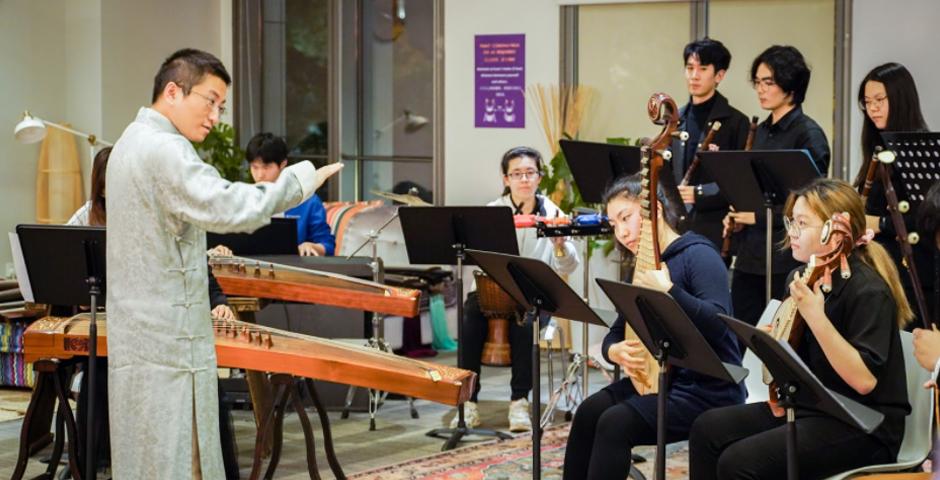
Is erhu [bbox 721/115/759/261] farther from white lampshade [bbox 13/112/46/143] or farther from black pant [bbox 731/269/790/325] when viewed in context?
white lampshade [bbox 13/112/46/143]

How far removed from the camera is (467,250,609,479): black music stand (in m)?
3.83

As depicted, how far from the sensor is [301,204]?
6.48m

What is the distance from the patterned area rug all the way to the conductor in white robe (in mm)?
1764

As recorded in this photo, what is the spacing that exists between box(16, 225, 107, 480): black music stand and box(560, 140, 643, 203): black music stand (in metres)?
2.06

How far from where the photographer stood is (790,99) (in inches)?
212

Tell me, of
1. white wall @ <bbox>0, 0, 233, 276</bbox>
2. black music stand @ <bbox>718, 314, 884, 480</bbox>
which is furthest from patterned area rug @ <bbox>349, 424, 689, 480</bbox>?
white wall @ <bbox>0, 0, 233, 276</bbox>

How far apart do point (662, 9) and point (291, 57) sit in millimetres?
2975

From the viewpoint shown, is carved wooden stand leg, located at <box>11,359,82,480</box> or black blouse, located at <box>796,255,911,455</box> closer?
black blouse, located at <box>796,255,911,455</box>

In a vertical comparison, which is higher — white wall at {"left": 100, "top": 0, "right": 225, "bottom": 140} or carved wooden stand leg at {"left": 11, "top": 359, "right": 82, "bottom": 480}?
white wall at {"left": 100, "top": 0, "right": 225, "bottom": 140}

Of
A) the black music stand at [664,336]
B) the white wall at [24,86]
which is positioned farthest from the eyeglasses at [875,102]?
the white wall at [24,86]

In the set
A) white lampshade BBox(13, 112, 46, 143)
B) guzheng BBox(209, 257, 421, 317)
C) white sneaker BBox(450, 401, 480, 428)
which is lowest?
white sneaker BBox(450, 401, 480, 428)

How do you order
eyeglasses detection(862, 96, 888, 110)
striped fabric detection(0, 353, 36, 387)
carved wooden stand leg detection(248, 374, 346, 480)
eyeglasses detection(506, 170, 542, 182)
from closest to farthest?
1. carved wooden stand leg detection(248, 374, 346, 480)
2. eyeglasses detection(862, 96, 888, 110)
3. eyeglasses detection(506, 170, 542, 182)
4. striped fabric detection(0, 353, 36, 387)

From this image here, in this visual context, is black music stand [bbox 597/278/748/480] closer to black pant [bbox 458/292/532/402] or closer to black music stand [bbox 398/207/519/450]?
black music stand [bbox 398/207/519/450]

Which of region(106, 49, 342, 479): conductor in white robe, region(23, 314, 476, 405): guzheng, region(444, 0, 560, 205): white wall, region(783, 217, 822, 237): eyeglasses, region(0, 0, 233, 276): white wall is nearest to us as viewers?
region(106, 49, 342, 479): conductor in white robe
